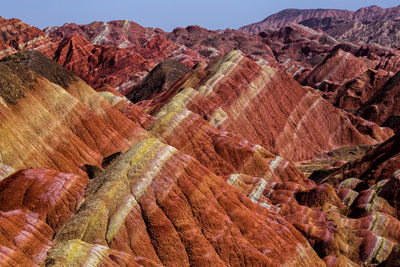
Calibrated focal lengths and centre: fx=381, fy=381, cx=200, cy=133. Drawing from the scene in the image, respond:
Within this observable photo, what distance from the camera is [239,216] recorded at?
112 ft

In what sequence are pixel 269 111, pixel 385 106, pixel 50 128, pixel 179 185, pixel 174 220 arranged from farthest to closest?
1. pixel 385 106
2. pixel 269 111
3. pixel 50 128
4. pixel 179 185
5. pixel 174 220

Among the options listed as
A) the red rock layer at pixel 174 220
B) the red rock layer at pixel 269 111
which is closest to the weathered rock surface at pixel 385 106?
the red rock layer at pixel 269 111

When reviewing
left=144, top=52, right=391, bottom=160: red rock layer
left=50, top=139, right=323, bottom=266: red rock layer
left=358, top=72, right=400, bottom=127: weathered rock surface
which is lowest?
left=50, top=139, right=323, bottom=266: red rock layer

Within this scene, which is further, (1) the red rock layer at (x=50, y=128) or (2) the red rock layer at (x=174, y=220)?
(1) the red rock layer at (x=50, y=128)

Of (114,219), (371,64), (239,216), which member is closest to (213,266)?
(239,216)

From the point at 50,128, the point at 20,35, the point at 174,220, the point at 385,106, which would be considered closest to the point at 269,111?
the point at 385,106

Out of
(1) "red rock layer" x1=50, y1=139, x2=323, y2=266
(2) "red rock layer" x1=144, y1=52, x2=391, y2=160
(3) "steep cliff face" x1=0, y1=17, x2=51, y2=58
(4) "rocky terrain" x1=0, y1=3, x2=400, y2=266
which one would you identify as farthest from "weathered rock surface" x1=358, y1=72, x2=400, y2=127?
(3) "steep cliff face" x1=0, y1=17, x2=51, y2=58

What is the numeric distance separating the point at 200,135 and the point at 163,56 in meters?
143

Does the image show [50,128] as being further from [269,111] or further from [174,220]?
[269,111]

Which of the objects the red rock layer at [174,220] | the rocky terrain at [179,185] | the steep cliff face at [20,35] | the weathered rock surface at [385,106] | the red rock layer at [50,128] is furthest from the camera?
the steep cliff face at [20,35]

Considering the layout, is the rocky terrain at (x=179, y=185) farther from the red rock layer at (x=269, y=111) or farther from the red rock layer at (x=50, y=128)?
the red rock layer at (x=269, y=111)

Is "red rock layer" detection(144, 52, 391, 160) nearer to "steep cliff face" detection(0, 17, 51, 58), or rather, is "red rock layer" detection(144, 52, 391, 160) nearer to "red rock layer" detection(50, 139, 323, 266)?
"red rock layer" detection(50, 139, 323, 266)

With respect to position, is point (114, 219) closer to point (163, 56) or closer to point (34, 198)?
point (34, 198)

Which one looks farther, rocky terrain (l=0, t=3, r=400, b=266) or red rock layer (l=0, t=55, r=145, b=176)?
red rock layer (l=0, t=55, r=145, b=176)
